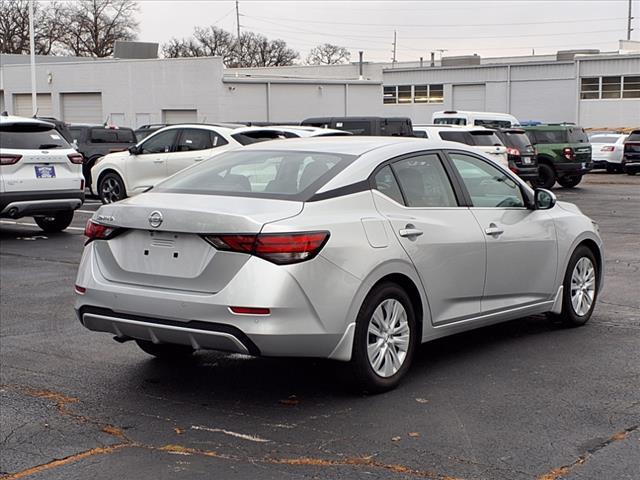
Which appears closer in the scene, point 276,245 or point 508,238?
point 276,245

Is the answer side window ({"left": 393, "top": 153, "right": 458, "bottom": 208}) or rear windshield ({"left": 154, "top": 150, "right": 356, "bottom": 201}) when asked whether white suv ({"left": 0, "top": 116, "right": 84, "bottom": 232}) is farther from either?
side window ({"left": 393, "top": 153, "right": 458, "bottom": 208})

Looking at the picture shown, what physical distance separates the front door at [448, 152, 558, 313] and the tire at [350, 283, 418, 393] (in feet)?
3.04

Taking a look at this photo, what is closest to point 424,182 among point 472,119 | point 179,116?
point 472,119

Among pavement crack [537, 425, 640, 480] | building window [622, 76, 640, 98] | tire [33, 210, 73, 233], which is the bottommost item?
tire [33, 210, 73, 233]

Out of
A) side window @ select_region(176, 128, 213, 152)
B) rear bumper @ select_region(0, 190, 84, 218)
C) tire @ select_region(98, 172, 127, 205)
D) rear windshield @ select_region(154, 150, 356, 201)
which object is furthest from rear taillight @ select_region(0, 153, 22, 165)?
rear windshield @ select_region(154, 150, 356, 201)

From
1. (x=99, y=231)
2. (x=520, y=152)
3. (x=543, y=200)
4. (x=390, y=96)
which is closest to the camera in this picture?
(x=99, y=231)

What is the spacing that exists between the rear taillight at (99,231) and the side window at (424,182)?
1908mm

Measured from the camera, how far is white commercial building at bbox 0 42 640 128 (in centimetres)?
4084

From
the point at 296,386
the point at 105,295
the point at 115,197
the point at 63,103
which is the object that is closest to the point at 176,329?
the point at 105,295

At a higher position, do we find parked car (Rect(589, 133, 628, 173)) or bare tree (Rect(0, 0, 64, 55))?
bare tree (Rect(0, 0, 64, 55))

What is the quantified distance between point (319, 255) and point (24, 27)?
72037 millimetres

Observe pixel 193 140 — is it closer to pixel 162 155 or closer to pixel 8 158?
pixel 162 155

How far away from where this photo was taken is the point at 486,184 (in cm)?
697

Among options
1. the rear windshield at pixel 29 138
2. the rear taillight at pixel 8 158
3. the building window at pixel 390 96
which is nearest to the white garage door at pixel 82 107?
the building window at pixel 390 96
